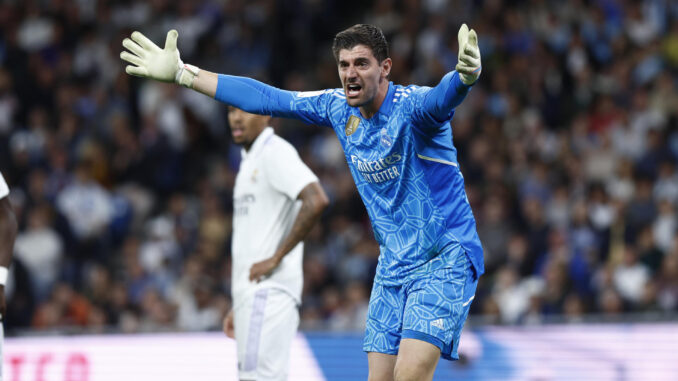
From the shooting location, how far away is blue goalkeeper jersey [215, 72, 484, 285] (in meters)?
5.67

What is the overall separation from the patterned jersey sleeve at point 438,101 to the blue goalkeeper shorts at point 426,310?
0.79m

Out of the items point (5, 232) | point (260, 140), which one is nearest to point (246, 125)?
point (260, 140)

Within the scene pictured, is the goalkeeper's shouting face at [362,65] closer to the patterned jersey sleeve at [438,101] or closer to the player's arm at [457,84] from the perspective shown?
the patterned jersey sleeve at [438,101]

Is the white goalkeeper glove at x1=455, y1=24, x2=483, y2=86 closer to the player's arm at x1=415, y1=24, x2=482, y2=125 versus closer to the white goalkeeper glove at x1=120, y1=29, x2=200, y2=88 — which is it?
the player's arm at x1=415, y1=24, x2=482, y2=125

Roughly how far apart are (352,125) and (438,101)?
30.6 inches

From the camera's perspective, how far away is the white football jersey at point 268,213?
24.4 feet

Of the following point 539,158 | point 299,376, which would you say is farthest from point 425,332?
point 539,158

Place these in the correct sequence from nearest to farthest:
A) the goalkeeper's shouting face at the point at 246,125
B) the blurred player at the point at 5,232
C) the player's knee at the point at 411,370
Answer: the player's knee at the point at 411,370, the blurred player at the point at 5,232, the goalkeeper's shouting face at the point at 246,125

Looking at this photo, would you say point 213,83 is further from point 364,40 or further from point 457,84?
point 457,84

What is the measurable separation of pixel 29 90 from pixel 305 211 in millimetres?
9787

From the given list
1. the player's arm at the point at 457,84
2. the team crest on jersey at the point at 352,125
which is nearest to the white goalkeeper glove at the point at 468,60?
the player's arm at the point at 457,84

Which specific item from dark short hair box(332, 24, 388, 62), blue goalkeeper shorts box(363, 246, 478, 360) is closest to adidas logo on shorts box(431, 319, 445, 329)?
blue goalkeeper shorts box(363, 246, 478, 360)

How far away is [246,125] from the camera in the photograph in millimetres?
7688

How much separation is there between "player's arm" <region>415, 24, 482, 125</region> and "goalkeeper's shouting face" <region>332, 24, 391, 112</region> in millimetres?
397
